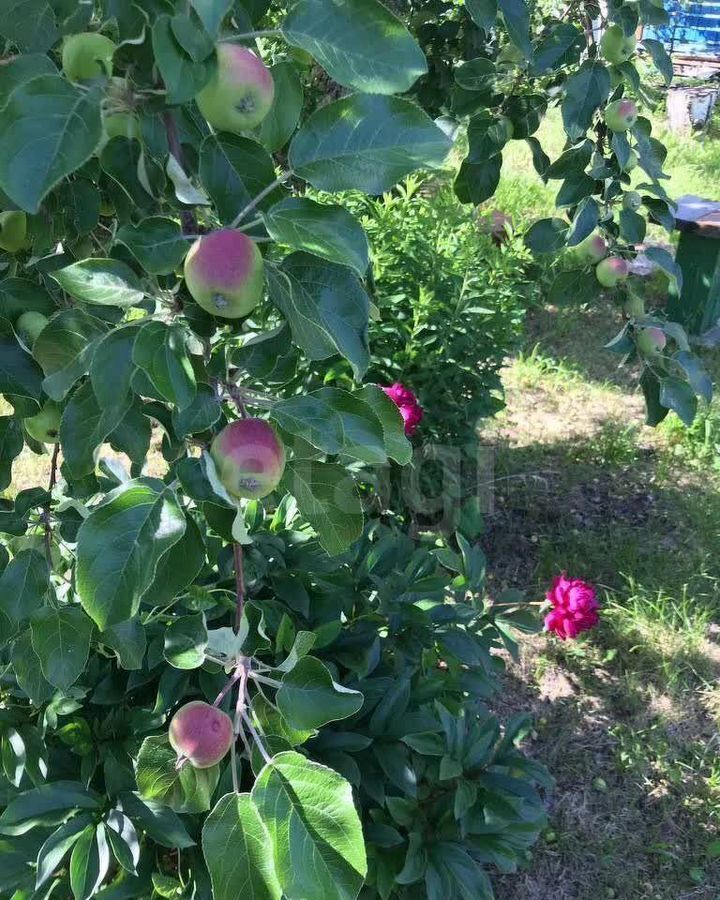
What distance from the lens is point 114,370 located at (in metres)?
0.54

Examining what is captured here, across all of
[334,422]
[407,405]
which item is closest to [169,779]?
[334,422]

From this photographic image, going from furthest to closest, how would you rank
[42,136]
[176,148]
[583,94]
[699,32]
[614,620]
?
[699,32] < [614,620] < [583,94] < [176,148] < [42,136]

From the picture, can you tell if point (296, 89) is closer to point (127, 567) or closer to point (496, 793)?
point (127, 567)

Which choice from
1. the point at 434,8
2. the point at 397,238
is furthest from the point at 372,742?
the point at 397,238

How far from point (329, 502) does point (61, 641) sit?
0.25 meters

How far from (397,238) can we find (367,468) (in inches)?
29.0

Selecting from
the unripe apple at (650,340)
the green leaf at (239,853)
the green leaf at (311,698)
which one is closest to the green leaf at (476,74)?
the unripe apple at (650,340)

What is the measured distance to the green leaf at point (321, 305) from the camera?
1.83 feet

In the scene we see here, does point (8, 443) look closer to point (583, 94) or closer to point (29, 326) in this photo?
point (29, 326)

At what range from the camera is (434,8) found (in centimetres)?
142

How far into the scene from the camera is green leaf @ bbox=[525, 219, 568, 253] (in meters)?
1.25

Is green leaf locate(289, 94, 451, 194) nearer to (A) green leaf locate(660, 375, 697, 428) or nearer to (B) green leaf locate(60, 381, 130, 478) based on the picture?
(B) green leaf locate(60, 381, 130, 478)

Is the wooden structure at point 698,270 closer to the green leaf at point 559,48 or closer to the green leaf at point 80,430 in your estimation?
the green leaf at point 559,48

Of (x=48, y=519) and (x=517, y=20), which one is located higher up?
(x=517, y=20)
